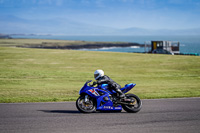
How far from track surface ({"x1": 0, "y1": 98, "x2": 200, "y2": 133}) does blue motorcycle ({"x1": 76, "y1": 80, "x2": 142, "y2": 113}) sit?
0.89ft

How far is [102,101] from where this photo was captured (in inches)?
396

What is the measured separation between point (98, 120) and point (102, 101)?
128 cm

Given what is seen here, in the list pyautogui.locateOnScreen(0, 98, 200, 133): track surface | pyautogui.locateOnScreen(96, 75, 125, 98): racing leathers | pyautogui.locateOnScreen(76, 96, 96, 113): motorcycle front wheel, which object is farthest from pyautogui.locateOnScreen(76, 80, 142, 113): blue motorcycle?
pyautogui.locateOnScreen(0, 98, 200, 133): track surface

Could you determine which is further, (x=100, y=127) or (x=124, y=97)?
(x=124, y=97)

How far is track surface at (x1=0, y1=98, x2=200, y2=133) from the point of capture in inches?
305

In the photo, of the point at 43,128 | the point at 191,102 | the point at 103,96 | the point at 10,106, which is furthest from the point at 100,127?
→ the point at 191,102

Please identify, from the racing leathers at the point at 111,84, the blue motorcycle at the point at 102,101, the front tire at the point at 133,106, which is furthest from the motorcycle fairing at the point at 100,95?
the front tire at the point at 133,106

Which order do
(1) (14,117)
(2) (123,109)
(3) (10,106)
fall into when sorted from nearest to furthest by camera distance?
(1) (14,117) < (2) (123,109) < (3) (10,106)

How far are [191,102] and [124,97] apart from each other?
373 cm

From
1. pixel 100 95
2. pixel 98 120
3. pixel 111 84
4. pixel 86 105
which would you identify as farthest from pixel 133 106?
pixel 98 120

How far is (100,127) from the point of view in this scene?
26.1 ft

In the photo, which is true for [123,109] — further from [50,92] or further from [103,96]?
[50,92]

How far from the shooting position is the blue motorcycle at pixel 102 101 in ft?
32.9

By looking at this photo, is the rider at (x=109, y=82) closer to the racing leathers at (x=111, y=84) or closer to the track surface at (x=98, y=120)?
the racing leathers at (x=111, y=84)
